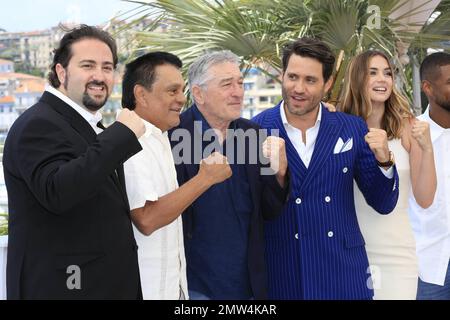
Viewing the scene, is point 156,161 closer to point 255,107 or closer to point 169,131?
point 169,131

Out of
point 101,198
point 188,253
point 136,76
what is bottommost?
point 188,253

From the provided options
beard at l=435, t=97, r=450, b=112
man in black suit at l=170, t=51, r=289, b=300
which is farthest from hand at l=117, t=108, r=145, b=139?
beard at l=435, t=97, r=450, b=112

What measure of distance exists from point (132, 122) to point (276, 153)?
62 cm

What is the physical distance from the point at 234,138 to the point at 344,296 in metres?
0.71

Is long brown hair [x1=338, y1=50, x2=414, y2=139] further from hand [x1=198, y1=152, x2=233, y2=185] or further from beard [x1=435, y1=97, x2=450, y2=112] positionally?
hand [x1=198, y1=152, x2=233, y2=185]

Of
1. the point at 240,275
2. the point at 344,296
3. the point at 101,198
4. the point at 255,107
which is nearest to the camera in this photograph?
the point at 101,198

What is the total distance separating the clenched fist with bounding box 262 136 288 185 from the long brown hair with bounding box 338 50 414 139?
25.7 inches

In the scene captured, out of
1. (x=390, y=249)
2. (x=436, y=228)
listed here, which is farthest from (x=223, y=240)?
(x=436, y=228)

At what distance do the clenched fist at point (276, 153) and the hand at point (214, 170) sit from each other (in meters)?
0.25

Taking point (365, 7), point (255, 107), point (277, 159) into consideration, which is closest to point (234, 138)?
point (277, 159)

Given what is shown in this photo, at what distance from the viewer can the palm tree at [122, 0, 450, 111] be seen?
4.30m

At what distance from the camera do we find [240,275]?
2.23 metres

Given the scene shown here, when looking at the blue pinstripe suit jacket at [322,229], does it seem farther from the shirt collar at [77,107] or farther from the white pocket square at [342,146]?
the shirt collar at [77,107]

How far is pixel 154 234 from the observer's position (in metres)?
2.06
